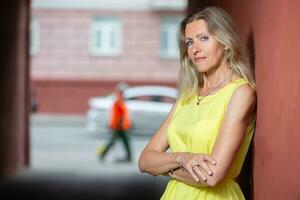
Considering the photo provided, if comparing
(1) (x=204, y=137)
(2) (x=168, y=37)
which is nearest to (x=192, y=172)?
(1) (x=204, y=137)

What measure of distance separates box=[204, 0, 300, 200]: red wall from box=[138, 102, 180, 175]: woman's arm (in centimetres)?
45

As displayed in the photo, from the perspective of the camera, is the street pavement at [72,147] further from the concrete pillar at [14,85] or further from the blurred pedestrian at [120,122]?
the concrete pillar at [14,85]

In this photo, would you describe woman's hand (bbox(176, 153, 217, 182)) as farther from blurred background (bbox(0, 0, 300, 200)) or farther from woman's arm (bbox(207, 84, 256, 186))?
blurred background (bbox(0, 0, 300, 200))

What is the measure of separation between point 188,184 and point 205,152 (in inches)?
7.1

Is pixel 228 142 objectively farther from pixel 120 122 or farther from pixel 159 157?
pixel 120 122

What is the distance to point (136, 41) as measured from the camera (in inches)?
1104

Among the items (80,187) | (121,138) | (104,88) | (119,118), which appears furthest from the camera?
(104,88)

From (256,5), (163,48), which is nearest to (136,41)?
(163,48)

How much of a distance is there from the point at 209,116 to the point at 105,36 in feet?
84.6

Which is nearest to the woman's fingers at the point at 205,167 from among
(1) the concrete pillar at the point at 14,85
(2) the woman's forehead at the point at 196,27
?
(2) the woman's forehead at the point at 196,27

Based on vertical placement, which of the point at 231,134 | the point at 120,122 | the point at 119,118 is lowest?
the point at 120,122

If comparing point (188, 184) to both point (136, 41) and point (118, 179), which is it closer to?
point (118, 179)

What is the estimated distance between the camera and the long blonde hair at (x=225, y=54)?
10.8 ft

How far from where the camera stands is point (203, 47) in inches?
131
